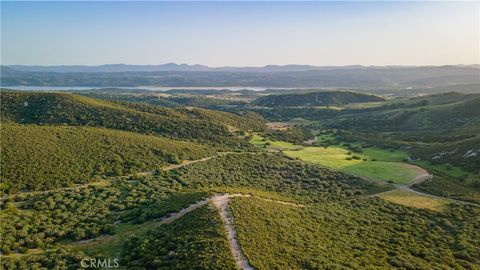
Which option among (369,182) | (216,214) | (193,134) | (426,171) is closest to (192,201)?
(216,214)

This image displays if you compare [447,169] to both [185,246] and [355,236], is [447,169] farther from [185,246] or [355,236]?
[185,246]

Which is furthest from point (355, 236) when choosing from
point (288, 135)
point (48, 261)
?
point (288, 135)

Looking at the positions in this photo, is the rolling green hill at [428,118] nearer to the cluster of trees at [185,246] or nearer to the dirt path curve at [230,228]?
the dirt path curve at [230,228]

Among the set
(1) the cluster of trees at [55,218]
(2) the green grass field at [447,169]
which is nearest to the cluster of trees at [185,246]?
(1) the cluster of trees at [55,218]

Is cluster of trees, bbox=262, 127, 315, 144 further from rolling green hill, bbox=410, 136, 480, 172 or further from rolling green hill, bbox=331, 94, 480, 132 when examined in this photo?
rolling green hill, bbox=410, 136, 480, 172

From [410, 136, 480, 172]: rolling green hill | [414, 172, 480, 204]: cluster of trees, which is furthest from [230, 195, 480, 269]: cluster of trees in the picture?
[410, 136, 480, 172]: rolling green hill

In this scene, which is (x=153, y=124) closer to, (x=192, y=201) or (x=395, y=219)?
(x=192, y=201)

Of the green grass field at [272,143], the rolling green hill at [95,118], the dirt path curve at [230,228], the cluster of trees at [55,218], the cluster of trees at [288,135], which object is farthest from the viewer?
the cluster of trees at [288,135]
